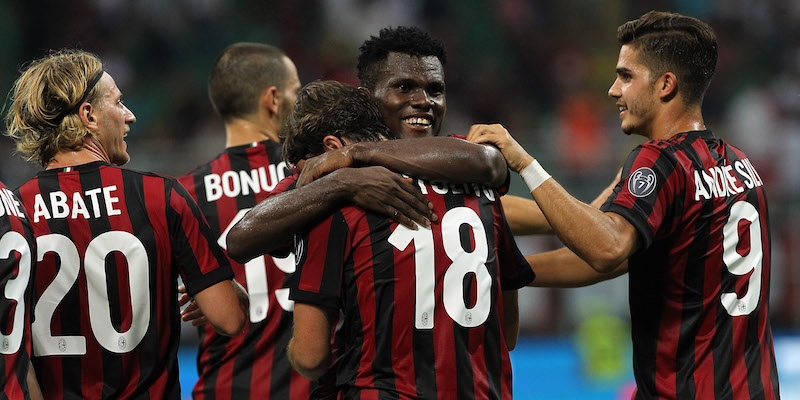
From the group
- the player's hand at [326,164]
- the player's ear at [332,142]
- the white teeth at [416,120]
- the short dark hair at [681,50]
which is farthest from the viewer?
the white teeth at [416,120]

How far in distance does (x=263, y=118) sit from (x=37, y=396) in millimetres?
1912

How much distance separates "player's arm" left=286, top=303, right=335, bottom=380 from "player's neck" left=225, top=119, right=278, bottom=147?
1841mm

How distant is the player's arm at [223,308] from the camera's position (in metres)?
3.12

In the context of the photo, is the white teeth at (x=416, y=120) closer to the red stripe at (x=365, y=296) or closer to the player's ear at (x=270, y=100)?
the red stripe at (x=365, y=296)

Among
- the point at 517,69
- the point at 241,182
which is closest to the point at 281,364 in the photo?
the point at 241,182

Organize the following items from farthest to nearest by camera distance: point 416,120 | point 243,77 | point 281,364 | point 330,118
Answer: point 243,77
point 281,364
point 416,120
point 330,118

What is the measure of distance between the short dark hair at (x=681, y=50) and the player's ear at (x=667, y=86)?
0.02 meters

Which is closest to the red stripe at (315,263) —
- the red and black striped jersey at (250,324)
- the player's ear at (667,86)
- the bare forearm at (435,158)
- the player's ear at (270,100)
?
the bare forearm at (435,158)

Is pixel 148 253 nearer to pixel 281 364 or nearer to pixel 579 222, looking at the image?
pixel 281 364

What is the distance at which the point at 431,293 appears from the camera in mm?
2709

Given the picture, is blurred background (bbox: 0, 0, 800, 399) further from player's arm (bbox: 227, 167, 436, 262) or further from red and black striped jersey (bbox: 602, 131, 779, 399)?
player's arm (bbox: 227, 167, 436, 262)

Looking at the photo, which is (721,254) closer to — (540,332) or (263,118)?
(263,118)

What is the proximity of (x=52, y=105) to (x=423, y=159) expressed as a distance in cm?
133

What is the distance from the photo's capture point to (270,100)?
14.9 feet
